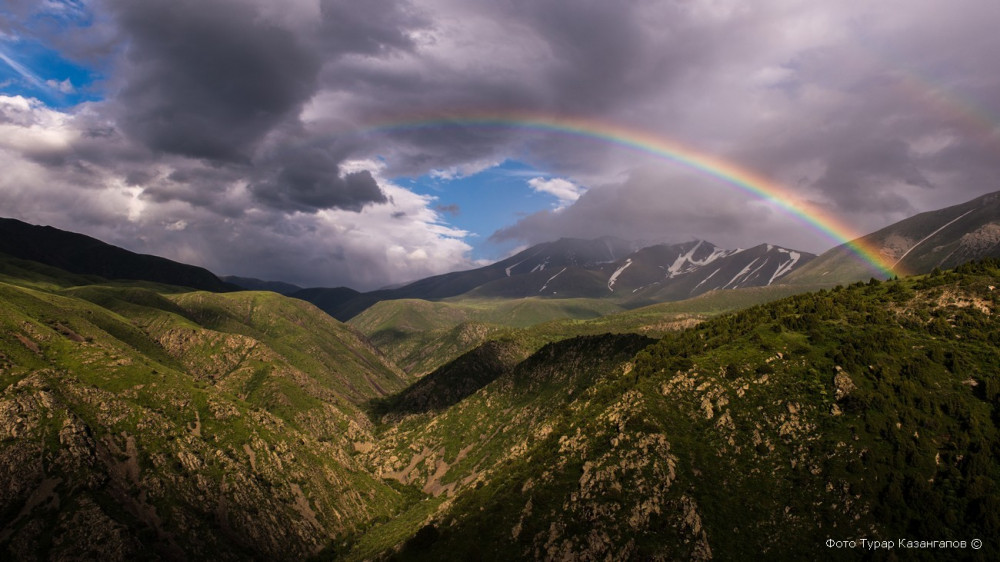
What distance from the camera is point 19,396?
13625 centimetres

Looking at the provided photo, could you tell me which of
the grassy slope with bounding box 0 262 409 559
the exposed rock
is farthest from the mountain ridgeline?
the grassy slope with bounding box 0 262 409 559

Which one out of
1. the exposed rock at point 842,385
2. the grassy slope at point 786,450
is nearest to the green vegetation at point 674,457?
the grassy slope at point 786,450

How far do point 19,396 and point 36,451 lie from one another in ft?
67.0

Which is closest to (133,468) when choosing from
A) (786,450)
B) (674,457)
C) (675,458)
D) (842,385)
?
(674,457)

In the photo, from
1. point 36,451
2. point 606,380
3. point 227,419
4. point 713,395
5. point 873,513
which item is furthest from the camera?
point 227,419

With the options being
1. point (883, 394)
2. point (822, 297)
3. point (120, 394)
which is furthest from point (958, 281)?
point (120, 394)

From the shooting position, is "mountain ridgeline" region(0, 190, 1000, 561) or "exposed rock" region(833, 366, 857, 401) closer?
"mountain ridgeline" region(0, 190, 1000, 561)

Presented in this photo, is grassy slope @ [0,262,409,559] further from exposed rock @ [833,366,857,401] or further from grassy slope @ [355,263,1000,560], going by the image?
exposed rock @ [833,366,857,401]

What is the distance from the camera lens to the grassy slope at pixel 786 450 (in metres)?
77.4

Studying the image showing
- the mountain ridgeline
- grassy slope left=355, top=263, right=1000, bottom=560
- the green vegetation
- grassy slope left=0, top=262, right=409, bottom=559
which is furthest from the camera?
grassy slope left=0, top=262, right=409, bottom=559

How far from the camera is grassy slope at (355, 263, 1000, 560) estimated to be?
77.4 metres

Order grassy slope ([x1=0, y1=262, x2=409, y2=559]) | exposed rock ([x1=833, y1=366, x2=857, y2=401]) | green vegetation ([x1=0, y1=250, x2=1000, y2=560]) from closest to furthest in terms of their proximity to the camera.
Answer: green vegetation ([x1=0, y1=250, x2=1000, y2=560]) → exposed rock ([x1=833, y1=366, x2=857, y2=401]) → grassy slope ([x1=0, y1=262, x2=409, y2=559])

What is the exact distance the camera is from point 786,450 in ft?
300

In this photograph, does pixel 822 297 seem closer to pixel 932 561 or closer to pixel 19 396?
pixel 932 561
